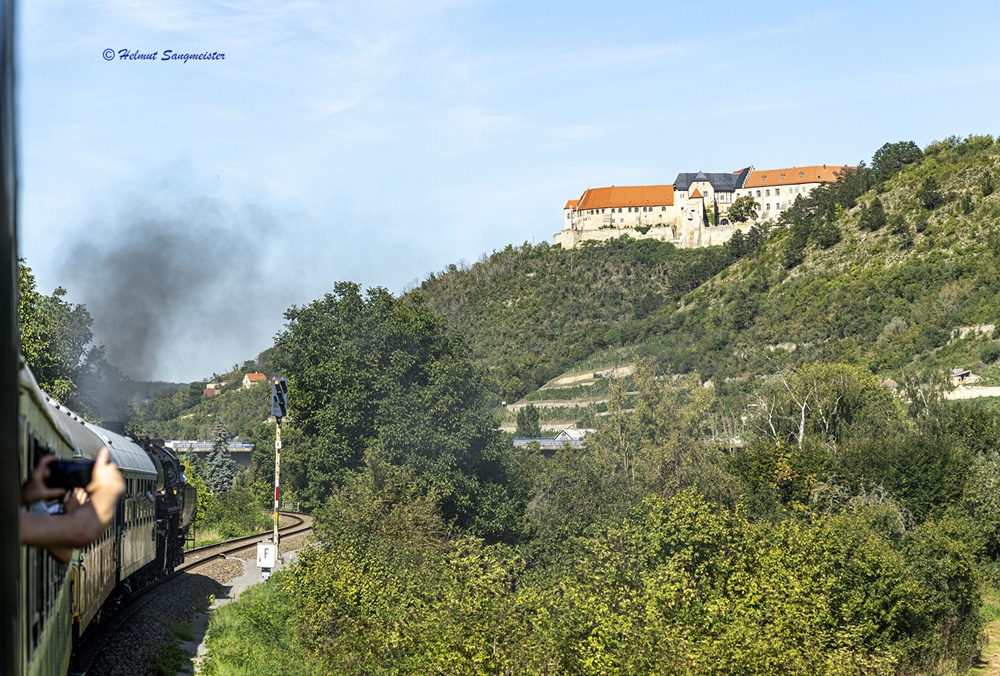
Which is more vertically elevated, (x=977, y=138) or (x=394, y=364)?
(x=977, y=138)

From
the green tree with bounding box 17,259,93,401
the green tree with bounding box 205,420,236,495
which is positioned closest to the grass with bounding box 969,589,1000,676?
the green tree with bounding box 17,259,93,401

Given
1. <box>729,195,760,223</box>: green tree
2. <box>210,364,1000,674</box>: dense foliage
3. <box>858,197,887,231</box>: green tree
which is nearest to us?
<box>210,364,1000,674</box>: dense foliage

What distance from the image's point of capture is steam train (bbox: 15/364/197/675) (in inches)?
295

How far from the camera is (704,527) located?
35562mm

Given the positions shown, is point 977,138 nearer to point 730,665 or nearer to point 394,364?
Answer: point 394,364

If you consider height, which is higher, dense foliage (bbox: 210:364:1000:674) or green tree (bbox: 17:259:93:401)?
green tree (bbox: 17:259:93:401)

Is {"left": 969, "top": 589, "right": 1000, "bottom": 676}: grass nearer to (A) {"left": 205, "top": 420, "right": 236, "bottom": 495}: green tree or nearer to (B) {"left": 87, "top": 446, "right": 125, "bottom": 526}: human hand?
(B) {"left": 87, "top": 446, "right": 125, "bottom": 526}: human hand

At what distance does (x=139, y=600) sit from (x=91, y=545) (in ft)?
46.5

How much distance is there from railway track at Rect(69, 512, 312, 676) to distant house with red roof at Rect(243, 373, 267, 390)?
4929 inches

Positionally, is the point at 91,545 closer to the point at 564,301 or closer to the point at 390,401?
the point at 390,401

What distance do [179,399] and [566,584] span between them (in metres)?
152

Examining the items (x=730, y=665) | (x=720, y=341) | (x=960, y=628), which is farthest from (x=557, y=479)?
(x=720, y=341)

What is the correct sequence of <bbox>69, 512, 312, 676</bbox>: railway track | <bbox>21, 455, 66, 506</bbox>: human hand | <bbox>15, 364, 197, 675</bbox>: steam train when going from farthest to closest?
<bbox>69, 512, 312, 676</bbox>: railway track < <bbox>15, 364, 197, 675</bbox>: steam train < <bbox>21, 455, 66, 506</bbox>: human hand

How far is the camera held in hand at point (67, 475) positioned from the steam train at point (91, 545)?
0.16 metres
